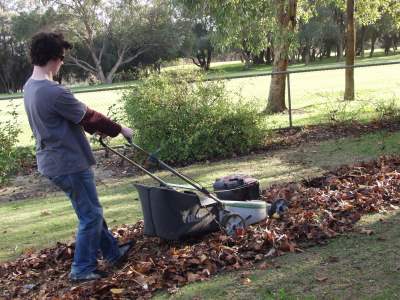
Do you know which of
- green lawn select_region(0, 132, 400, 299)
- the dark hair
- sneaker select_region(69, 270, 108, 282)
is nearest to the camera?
green lawn select_region(0, 132, 400, 299)

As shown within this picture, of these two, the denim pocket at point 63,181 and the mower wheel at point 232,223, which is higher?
the denim pocket at point 63,181

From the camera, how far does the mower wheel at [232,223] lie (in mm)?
5184

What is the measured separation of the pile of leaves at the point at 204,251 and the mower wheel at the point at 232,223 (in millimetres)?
103

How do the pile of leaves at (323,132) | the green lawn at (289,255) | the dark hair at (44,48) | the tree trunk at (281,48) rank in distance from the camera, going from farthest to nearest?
the tree trunk at (281,48)
the pile of leaves at (323,132)
the dark hair at (44,48)
the green lawn at (289,255)

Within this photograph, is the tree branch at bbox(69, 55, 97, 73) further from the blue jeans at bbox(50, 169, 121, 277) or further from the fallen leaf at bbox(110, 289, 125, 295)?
the fallen leaf at bbox(110, 289, 125, 295)

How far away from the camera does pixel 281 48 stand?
1593 cm

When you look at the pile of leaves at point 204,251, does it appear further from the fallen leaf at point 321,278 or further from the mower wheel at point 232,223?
the fallen leaf at point 321,278

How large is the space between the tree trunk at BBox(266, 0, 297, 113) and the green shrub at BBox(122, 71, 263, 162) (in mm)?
4757

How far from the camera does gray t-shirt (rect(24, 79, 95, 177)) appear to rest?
14.3 feet

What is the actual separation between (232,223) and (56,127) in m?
1.86

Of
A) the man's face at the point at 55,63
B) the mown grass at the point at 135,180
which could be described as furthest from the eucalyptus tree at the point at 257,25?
the man's face at the point at 55,63

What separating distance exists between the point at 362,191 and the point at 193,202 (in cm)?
213

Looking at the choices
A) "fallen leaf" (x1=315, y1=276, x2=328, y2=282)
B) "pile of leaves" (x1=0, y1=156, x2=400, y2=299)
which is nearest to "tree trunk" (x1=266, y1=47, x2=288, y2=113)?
"pile of leaves" (x1=0, y1=156, x2=400, y2=299)

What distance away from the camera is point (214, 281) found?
→ 4359mm
